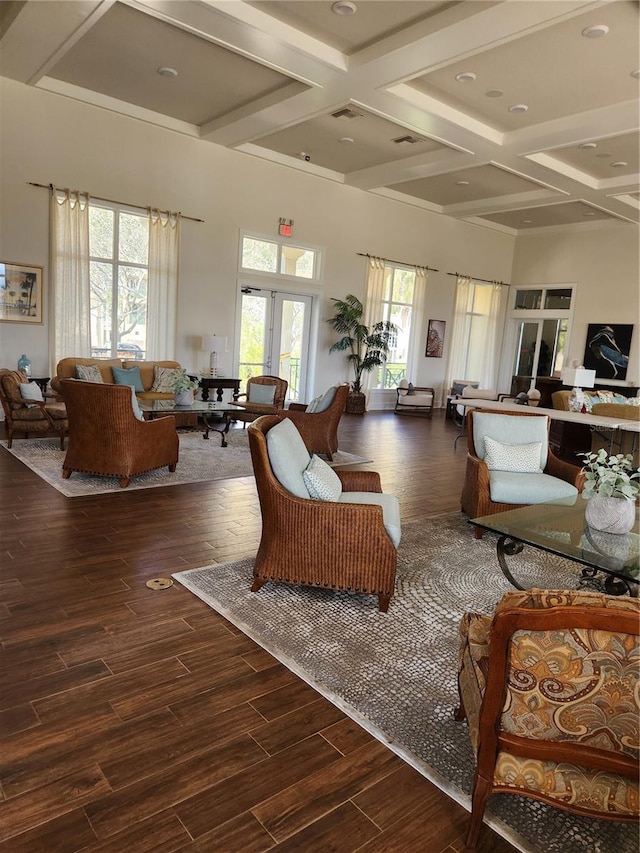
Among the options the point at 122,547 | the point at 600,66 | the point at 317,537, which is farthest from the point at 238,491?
the point at 600,66

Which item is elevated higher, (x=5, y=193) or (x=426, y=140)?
(x=426, y=140)

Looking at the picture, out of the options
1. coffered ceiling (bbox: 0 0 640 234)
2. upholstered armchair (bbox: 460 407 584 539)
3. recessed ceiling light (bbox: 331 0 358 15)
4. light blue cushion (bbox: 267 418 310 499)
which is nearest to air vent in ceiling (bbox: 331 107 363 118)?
coffered ceiling (bbox: 0 0 640 234)

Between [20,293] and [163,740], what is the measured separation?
7.31 m

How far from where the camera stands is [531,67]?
6.24 metres

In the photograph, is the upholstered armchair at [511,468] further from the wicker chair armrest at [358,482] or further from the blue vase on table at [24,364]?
the blue vase on table at [24,364]

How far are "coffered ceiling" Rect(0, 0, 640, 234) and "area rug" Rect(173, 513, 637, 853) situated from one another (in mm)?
4602

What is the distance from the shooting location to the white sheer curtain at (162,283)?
8945mm

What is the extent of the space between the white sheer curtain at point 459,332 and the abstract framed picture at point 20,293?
358 inches

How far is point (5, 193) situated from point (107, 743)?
7.63 metres

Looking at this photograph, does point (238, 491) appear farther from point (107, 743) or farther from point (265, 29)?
point (265, 29)

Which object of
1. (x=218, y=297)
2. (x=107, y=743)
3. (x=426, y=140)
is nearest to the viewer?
(x=107, y=743)

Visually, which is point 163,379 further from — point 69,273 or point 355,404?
point 355,404

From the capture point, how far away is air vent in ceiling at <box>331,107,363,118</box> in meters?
7.78

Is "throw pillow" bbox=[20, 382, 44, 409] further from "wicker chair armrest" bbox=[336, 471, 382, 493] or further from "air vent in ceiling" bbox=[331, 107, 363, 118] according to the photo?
"air vent in ceiling" bbox=[331, 107, 363, 118]
